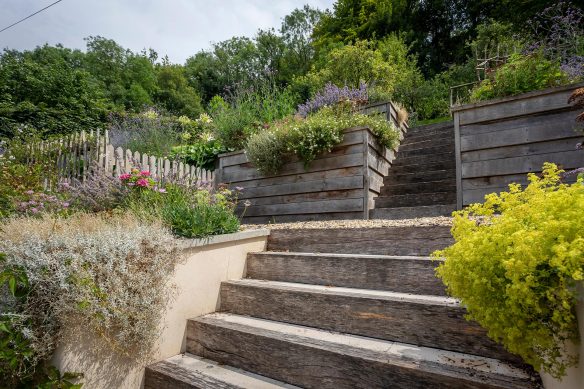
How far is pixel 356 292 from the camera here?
6.07 feet

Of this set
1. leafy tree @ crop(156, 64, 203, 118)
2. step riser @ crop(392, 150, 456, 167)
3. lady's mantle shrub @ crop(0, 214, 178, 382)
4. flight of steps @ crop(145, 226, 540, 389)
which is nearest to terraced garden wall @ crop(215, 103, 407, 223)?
step riser @ crop(392, 150, 456, 167)

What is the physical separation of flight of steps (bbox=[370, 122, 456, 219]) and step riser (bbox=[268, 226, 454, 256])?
132 centimetres

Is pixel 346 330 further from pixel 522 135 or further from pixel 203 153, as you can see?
pixel 203 153

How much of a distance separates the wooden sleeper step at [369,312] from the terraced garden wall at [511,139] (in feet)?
7.17

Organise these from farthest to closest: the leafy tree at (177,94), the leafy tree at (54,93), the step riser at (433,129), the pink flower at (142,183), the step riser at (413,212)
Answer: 1. the leafy tree at (177,94)
2. the leafy tree at (54,93)
3. the step riser at (433,129)
4. the step riser at (413,212)
5. the pink flower at (142,183)

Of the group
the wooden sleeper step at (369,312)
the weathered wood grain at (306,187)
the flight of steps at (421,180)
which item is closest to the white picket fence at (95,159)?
the weathered wood grain at (306,187)

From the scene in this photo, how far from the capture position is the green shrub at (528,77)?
127 inches

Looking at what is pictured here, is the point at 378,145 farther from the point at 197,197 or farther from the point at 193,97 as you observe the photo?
the point at 193,97

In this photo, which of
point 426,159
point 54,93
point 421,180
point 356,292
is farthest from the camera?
point 54,93

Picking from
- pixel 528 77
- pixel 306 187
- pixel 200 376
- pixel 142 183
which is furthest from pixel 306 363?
pixel 528 77

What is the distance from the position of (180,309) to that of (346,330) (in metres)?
1.04

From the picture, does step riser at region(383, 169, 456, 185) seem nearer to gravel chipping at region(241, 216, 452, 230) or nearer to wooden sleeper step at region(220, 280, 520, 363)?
gravel chipping at region(241, 216, 452, 230)

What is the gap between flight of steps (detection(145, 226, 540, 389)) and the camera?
1334 mm

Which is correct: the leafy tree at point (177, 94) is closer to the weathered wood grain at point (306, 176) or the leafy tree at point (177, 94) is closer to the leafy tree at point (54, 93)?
the leafy tree at point (54, 93)
